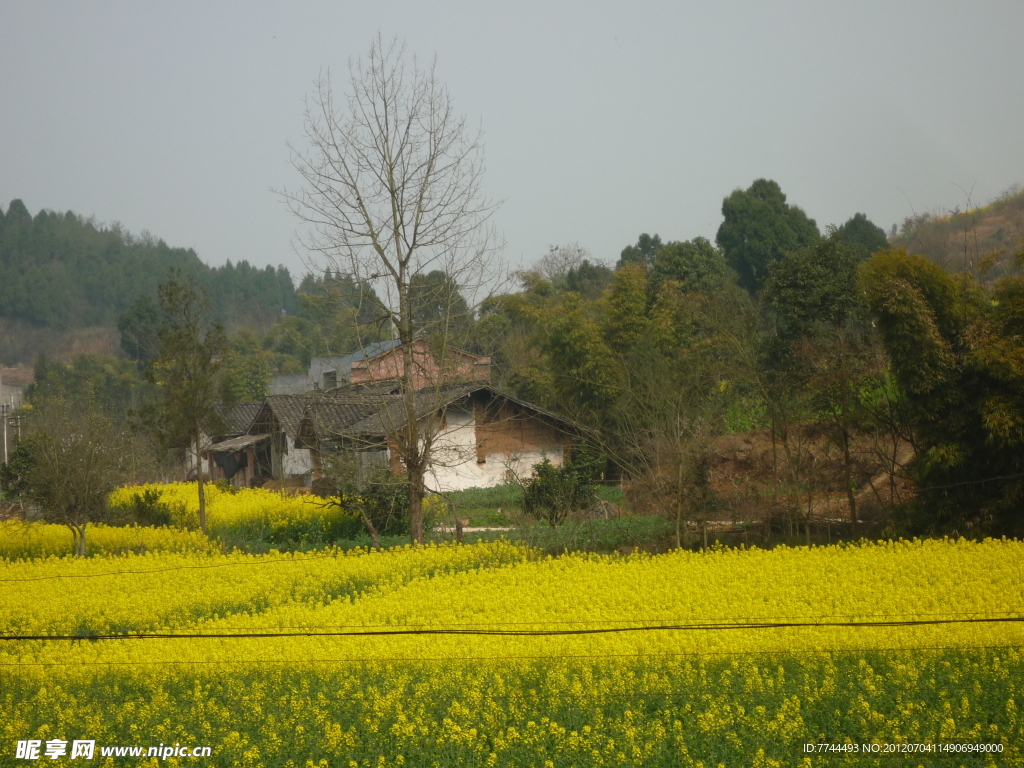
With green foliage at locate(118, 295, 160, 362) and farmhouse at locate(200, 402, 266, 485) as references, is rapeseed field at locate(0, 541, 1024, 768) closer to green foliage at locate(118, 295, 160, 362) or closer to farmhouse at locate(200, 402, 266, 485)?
farmhouse at locate(200, 402, 266, 485)

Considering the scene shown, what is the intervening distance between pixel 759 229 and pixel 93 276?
76.9 metres

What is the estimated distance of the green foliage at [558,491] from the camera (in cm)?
1706

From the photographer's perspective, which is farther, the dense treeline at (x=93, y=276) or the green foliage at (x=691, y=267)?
the dense treeline at (x=93, y=276)

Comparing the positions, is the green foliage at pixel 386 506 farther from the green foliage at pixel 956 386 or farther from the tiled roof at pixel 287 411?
the tiled roof at pixel 287 411

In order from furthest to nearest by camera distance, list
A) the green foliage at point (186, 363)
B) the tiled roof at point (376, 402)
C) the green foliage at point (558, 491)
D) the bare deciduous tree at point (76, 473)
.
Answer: the green foliage at point (186, 363) < the green foliage at point (558, 491) < the bare deciduous tree at point (76, 473) < the tiled roof at point (376, 402)

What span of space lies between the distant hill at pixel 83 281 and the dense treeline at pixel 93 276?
9 centimetres

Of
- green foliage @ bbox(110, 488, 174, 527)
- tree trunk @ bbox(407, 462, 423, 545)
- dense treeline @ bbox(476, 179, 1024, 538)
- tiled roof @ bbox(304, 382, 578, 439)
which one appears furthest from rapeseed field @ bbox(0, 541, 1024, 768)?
green foliage @ bbox(110, 488, 174, 527)

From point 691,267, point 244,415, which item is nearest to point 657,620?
point 691,267

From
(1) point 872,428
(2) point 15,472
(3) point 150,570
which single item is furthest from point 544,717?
(2) point 15,472

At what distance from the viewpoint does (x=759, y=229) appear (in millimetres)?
38594

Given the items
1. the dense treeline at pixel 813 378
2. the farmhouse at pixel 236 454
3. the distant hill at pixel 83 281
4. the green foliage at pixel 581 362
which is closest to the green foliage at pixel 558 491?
the dense treeline at pixel 813 378

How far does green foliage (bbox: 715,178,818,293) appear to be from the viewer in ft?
→ 126

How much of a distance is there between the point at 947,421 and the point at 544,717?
941cm

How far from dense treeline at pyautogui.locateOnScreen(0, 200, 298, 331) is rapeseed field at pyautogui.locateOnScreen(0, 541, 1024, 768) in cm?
7154
